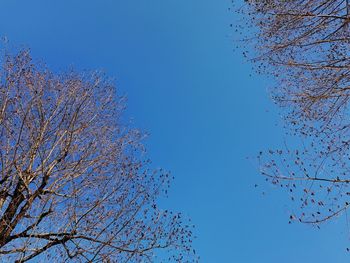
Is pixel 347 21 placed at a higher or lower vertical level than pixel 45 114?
higher

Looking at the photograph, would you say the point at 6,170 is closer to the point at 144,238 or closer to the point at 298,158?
the point at 144,238

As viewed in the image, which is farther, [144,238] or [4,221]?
[144,238]

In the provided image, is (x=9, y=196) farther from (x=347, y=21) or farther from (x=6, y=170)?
(x=347, y=21)

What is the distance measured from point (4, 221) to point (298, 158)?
456cm

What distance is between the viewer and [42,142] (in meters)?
6.84

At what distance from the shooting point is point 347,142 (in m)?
5.16

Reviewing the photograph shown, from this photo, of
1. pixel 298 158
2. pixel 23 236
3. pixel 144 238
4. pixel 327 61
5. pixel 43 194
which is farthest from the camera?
pixel 43 194

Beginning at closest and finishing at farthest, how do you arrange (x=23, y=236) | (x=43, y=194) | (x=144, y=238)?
(x=23, y=236), (x=144, y=238), (x=43, y=194)

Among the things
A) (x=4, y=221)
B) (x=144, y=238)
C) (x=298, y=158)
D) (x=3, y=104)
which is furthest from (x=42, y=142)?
(x=298, y=158)

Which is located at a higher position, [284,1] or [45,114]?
[284,1]

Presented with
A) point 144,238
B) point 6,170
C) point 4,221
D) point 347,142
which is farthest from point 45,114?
point 347,142

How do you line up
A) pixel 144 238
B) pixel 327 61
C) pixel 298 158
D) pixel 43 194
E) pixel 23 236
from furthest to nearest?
pixel 43 194 → pixel 144 238 → pixel 23 236 → pixel 327 61 → pixel 298 158

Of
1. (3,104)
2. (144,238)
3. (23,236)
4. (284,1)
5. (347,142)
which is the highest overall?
(284,1)

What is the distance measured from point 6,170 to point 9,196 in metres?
0.46
